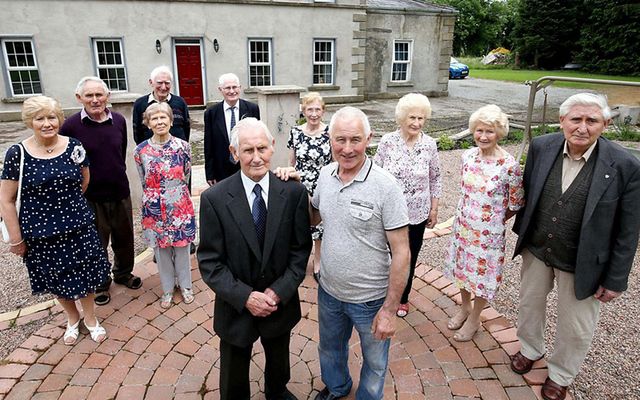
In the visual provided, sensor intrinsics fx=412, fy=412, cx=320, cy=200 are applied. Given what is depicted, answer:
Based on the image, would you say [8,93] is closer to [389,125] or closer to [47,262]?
Answer: [389,125]

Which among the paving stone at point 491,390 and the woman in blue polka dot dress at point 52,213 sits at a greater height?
the woman in blue polka dot dress at point 52,213

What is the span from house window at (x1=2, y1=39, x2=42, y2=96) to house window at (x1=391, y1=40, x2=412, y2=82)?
42.7ft

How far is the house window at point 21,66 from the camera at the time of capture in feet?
39.2

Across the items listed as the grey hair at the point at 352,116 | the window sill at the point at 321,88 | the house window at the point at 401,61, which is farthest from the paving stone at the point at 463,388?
the house window at the point at 401,61

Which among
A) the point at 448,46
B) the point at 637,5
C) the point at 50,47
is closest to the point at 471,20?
the point at 637,5

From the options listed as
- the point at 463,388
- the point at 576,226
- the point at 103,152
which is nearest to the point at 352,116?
the point at 576,226

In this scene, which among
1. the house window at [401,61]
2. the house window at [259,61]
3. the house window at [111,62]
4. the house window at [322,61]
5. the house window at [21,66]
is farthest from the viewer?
the house window at [401,61]

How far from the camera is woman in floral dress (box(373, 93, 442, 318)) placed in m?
3.21

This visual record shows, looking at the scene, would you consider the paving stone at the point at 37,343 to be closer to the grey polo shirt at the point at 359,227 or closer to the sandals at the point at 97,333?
the sandals at the point at 97,333

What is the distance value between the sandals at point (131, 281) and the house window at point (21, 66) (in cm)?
1143

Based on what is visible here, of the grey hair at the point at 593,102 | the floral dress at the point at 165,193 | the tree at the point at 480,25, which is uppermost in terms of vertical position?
the tree at the point at 480,25

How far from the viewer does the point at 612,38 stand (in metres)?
27.3

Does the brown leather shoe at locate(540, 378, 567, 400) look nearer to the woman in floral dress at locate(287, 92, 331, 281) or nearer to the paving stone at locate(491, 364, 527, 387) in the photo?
the paving stone at locate(491, 364, 527, 387)

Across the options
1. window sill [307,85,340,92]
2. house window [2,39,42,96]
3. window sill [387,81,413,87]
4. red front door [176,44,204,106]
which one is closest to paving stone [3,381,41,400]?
red front door [176,44,204,106]
